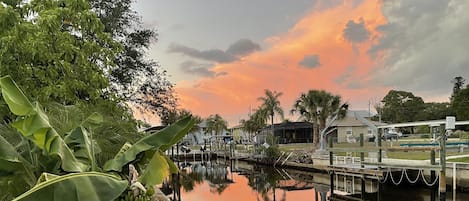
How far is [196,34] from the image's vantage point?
16.8 meters

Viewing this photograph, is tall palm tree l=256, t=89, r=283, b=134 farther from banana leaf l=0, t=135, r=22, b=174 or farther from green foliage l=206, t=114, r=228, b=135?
banana leaf l=0, t=135, r=22, b=174

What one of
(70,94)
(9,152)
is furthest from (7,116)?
(9,152)

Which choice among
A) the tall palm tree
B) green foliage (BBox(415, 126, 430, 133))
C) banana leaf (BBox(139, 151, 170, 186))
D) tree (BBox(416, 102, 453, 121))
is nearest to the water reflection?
banana leaf (BBox(139, 151, 170, 186))

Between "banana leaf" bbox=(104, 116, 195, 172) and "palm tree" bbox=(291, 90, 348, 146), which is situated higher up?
"palm tree" bbox=(291, 90, 348, 146)

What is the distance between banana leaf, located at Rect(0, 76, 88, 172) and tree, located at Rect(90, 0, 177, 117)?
12.8 meters

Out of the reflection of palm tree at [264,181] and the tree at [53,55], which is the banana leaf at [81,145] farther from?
the reflection of palm tree at [264,181]

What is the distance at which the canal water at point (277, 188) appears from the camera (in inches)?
679

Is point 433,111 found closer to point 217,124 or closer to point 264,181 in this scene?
point 217,124

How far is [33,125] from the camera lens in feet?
9.96

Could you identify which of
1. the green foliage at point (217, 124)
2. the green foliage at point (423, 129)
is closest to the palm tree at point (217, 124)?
the green foliage at point (217, 124)

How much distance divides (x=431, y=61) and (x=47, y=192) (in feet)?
79.8

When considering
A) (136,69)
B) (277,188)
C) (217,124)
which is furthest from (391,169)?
(217,124)

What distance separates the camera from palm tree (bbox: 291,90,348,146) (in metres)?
33.8

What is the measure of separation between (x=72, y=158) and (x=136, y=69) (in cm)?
1420
